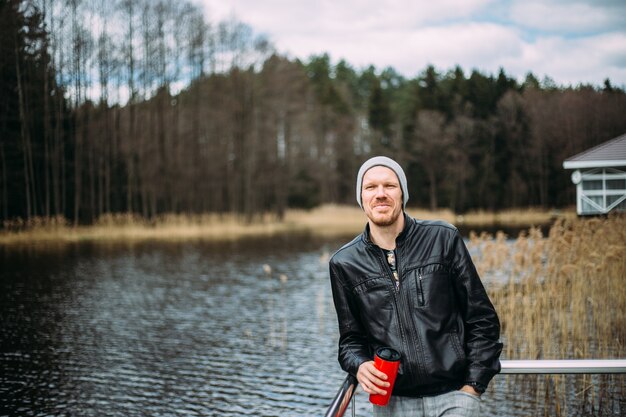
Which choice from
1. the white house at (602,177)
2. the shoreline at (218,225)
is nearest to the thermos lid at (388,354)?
the white house at (602,177)

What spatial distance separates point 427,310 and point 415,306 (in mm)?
45

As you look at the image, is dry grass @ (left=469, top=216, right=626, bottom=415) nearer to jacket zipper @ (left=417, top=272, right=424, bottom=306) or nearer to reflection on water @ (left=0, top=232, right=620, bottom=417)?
reflection on water @ (left=0, top=232, right=620, bottom=417)

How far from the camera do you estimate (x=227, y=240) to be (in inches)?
1041

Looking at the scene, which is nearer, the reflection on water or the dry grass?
the reflection on water

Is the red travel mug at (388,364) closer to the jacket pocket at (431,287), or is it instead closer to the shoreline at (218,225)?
the jacket pocket at (431,287)

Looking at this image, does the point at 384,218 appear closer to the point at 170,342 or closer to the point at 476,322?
the point at 476,322

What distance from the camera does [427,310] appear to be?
2.24 meters

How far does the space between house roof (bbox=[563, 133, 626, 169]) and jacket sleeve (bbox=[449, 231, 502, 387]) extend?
34.5ft

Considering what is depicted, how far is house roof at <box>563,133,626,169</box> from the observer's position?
38.3 feet

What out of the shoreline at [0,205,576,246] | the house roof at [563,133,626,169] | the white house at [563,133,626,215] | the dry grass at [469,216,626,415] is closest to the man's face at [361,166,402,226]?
the dry grass at [469,216,626,415]

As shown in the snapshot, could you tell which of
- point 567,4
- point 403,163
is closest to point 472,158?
point 567,4

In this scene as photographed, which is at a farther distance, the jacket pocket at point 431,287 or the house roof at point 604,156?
the house roof at point 604,156

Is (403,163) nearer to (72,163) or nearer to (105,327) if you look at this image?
(72,163)

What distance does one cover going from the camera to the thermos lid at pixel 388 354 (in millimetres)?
2043
